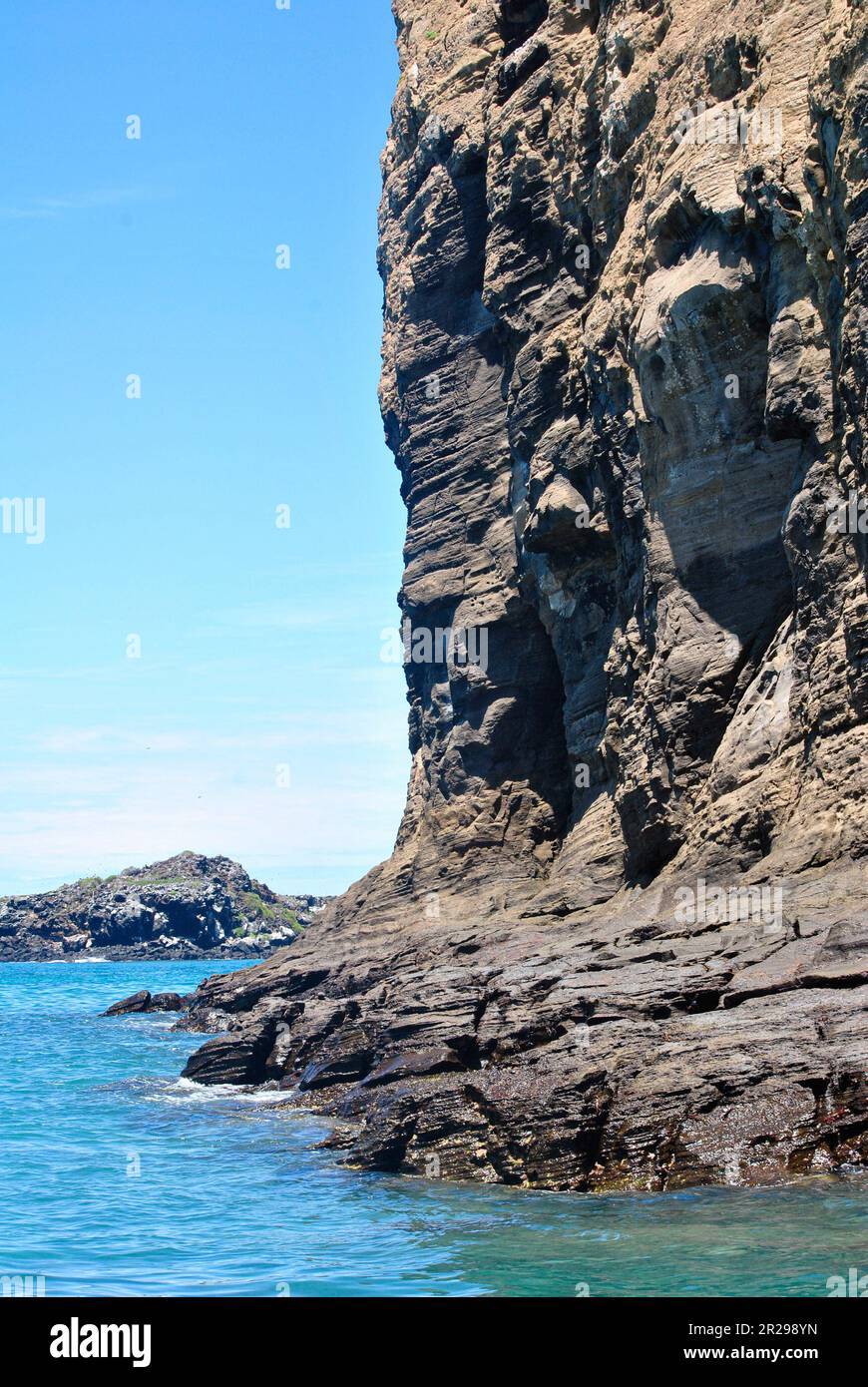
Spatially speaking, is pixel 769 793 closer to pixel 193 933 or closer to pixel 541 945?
pixel 541 945

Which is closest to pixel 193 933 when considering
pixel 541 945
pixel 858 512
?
pixel 541 945

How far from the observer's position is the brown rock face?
21.0 m

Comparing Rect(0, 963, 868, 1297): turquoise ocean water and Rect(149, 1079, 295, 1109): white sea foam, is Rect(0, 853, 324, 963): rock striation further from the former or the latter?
Rect(0, 963, 868, 1297): turquoise ocean water

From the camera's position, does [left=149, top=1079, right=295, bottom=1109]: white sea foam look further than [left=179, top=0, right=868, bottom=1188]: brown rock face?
Yes

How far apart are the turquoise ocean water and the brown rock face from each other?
1.25 meters

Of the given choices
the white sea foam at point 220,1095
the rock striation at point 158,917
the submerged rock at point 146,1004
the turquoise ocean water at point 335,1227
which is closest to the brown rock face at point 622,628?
the white sea foam at point 220,1095

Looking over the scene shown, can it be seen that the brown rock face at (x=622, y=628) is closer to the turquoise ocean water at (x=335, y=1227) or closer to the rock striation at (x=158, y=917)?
the turquoise ocean water at (x=335, y=1227)

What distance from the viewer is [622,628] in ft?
134

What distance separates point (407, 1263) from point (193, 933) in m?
145

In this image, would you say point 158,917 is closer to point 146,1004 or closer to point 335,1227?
point 146,1004

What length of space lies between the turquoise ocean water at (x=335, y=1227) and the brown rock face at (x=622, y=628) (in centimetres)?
125

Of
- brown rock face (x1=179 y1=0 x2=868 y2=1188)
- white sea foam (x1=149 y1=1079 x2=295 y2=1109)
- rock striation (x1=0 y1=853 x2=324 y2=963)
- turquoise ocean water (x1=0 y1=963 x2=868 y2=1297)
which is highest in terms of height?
brown rock face (x1=179 y1=0 x2=868 y2=1188)

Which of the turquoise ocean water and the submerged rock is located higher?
the turquoise ocean water

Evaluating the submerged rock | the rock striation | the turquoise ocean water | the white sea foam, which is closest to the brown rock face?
the white sea foam
